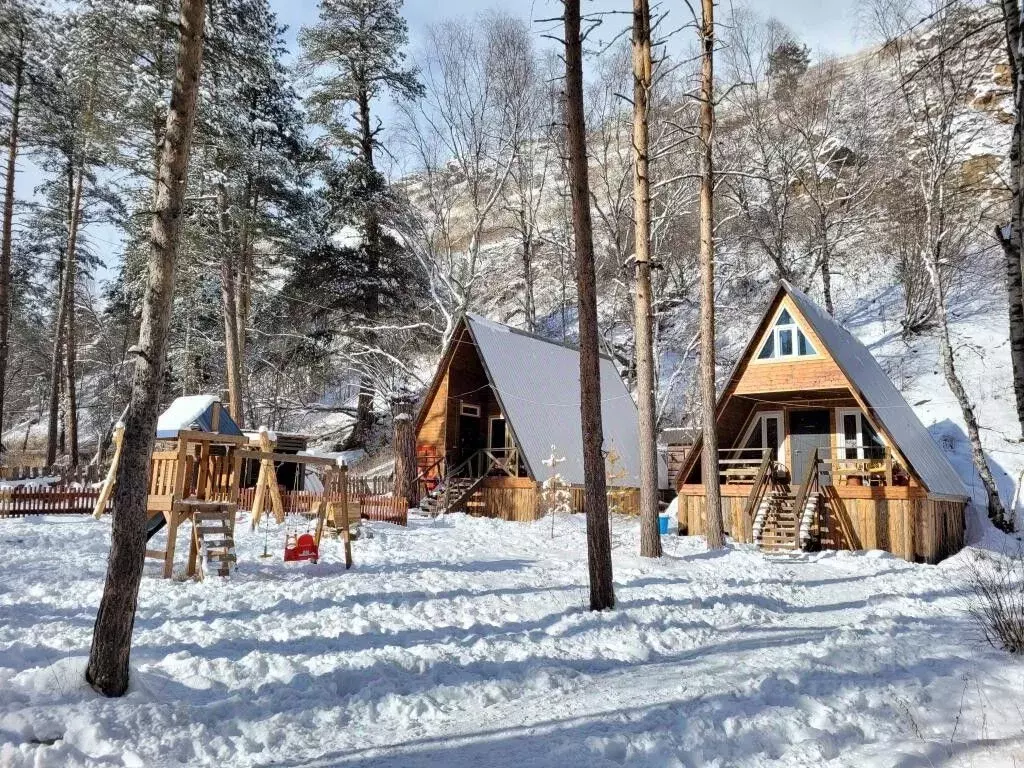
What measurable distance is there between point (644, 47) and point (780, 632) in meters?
10.7

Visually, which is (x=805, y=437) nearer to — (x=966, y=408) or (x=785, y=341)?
(x=785, y=341)

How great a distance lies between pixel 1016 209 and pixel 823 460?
13.2 m

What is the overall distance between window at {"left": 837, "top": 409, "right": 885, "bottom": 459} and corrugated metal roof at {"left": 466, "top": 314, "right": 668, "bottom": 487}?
596 cm

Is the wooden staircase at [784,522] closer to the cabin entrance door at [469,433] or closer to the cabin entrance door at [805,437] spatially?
the cabin entrance door at [805,437]

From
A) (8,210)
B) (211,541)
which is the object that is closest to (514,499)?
(211,541)

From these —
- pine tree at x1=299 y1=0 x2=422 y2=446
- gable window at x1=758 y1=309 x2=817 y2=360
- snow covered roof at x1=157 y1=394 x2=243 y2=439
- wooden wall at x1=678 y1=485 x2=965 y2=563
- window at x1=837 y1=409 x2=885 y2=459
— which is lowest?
wooden wall at x1=678 y1=485 x2=965 y2=563

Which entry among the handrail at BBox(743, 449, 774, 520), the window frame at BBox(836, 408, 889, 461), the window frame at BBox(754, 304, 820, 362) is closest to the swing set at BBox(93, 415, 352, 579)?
the handrail at BBox(743, 449, 774, 520)

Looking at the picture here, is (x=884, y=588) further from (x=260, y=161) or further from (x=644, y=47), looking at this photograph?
(x=260, y=161)

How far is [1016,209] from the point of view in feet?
17.7

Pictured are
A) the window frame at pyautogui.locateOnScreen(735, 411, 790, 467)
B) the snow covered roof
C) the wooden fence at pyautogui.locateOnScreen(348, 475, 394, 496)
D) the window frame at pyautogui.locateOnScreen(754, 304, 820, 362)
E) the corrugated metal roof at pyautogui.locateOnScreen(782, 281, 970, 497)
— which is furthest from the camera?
the window frame at pyautogui.locateOnScreen(735, 411, 790, 467)

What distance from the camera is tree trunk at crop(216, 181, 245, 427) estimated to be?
23.1 metres

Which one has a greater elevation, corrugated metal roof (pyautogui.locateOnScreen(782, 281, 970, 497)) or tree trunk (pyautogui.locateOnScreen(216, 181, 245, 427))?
tree trunk (pyautogui.locateOnScreen(216, 181, 245, 427))

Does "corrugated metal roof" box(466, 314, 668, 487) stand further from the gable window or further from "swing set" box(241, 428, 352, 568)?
"swing set" box(241, 428, 352, 568)

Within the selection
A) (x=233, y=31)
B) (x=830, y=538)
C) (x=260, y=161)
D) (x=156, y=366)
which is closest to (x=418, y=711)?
(x=156, y=366)
